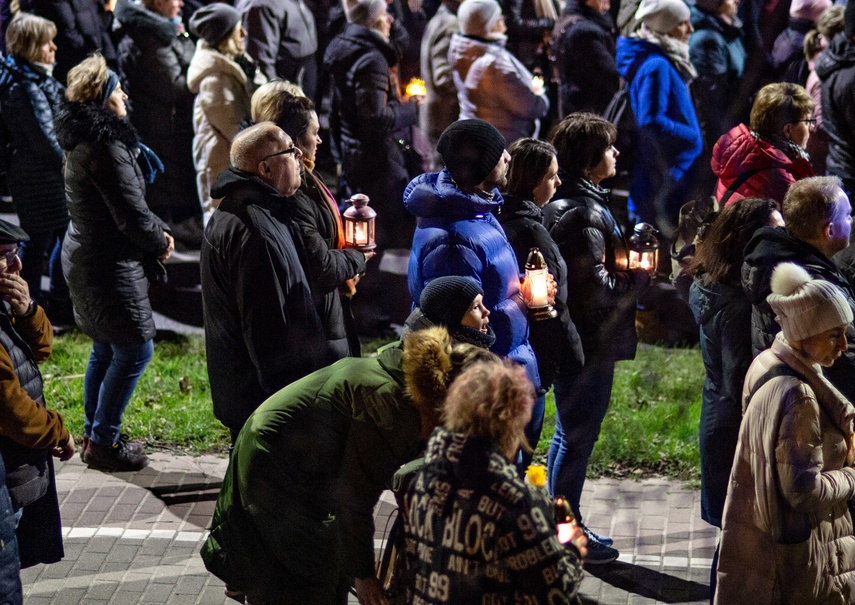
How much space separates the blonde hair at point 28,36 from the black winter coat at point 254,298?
3495 millimetres

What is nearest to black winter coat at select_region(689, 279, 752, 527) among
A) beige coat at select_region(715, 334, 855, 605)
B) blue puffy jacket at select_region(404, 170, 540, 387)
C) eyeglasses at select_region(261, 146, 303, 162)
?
blue puffy jacket at select_region(404, 170, 540, 387)

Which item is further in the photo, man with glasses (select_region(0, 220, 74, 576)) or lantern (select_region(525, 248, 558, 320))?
lantern (select_region(525, 248, 558, 320))

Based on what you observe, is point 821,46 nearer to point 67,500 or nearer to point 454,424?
point 67,500

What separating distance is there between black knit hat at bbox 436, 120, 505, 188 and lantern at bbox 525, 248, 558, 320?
42 cm

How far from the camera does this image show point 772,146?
711 cm

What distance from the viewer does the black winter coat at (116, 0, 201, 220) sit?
10.0 metres

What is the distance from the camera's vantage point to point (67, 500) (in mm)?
6867

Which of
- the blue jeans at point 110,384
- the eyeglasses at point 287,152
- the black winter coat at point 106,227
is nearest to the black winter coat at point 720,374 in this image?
the eyeglasses at point 287,152

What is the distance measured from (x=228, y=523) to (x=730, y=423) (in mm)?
2267

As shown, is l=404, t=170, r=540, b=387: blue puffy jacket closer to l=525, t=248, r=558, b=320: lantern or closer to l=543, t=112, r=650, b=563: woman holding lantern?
l=525, t=248, r=558, b=320: lantern

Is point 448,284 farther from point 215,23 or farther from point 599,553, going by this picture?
point 215,23

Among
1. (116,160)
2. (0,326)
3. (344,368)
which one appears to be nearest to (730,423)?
(344,368)

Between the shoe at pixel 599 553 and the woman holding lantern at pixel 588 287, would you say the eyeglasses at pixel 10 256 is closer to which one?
the woman holding lantern at pixel 588 287

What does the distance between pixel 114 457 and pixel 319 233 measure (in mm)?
2155
